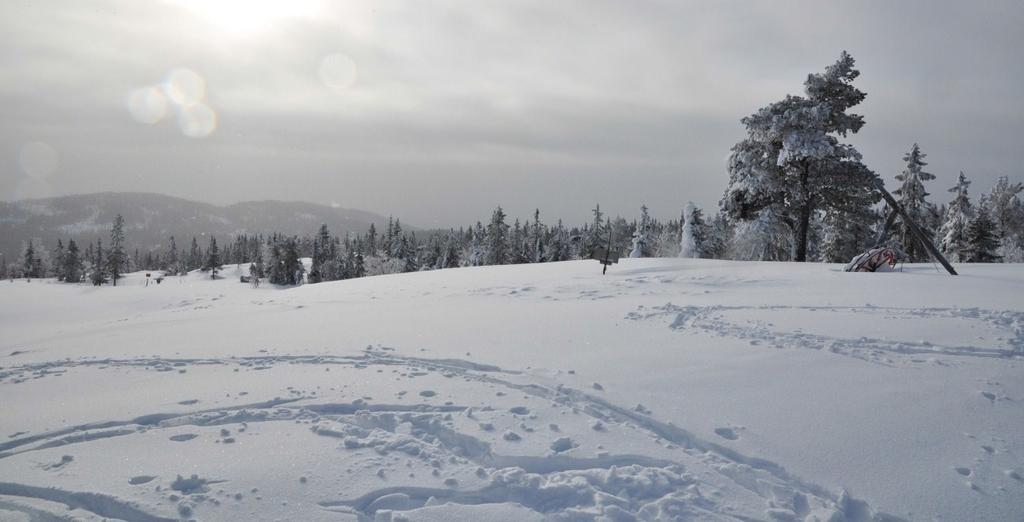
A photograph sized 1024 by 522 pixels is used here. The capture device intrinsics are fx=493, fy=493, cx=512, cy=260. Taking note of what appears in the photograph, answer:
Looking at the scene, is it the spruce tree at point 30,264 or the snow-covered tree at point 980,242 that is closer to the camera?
the snow-covered tree at point 980,242

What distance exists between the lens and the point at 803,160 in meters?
20.2

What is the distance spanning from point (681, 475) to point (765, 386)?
7.87ft

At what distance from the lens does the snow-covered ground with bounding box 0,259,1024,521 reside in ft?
13.3

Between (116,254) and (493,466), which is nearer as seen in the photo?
(493,466)

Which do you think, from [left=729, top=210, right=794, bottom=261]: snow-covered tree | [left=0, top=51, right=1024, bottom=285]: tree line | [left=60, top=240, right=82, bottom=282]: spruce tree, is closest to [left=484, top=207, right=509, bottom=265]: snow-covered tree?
[left=0, top=51, right=1024, bottom=285]: tree line

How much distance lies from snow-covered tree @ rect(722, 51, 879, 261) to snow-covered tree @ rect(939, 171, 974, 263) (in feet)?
65.8

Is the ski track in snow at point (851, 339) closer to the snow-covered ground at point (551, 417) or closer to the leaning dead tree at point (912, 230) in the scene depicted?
the snow-covered ground at point (551, 417)

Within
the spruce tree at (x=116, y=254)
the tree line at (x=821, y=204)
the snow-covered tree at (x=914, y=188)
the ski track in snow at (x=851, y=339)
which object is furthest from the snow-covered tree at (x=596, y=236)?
the spruce tree at (x=116, y=254)

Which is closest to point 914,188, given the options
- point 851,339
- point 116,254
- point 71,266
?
point 851,339

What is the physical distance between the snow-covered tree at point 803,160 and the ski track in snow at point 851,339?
37.6 feet

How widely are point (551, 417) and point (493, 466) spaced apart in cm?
114

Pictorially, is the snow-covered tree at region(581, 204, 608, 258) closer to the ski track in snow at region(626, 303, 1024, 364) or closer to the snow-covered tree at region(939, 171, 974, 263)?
the snow-covered tree at region(939, 171, 974, 263)

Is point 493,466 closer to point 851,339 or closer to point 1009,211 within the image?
point 851,339

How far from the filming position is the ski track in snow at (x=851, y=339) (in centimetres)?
694
